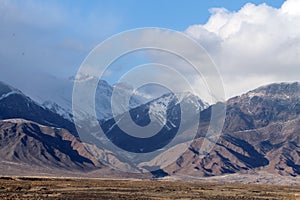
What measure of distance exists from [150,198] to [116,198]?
8.62 m

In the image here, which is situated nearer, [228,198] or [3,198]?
[3,198]

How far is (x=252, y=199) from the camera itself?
13662 centimetres

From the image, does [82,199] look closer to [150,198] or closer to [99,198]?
[99,198]

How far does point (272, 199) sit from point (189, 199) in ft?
73.5

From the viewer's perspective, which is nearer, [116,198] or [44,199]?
[44,199]

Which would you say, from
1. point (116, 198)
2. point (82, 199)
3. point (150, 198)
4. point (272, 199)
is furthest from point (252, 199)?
point (82, 199)

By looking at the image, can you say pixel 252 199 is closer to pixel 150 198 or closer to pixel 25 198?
pixel 150 198

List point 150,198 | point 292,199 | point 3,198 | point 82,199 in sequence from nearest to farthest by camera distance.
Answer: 1. point 3,198
2. point 82,199
3. point 150,198
4. point 292,199

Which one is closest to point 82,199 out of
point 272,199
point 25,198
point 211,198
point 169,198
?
point 25,198

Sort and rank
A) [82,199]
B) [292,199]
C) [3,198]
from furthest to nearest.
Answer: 1. [292,199]
2. [82,199]
3. [3,198]

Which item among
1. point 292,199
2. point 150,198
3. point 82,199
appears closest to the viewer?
→ point 82,199

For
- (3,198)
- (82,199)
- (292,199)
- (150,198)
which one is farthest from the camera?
(292,199)

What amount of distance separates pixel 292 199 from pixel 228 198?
15.4 metres

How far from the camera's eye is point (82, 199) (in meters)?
118
